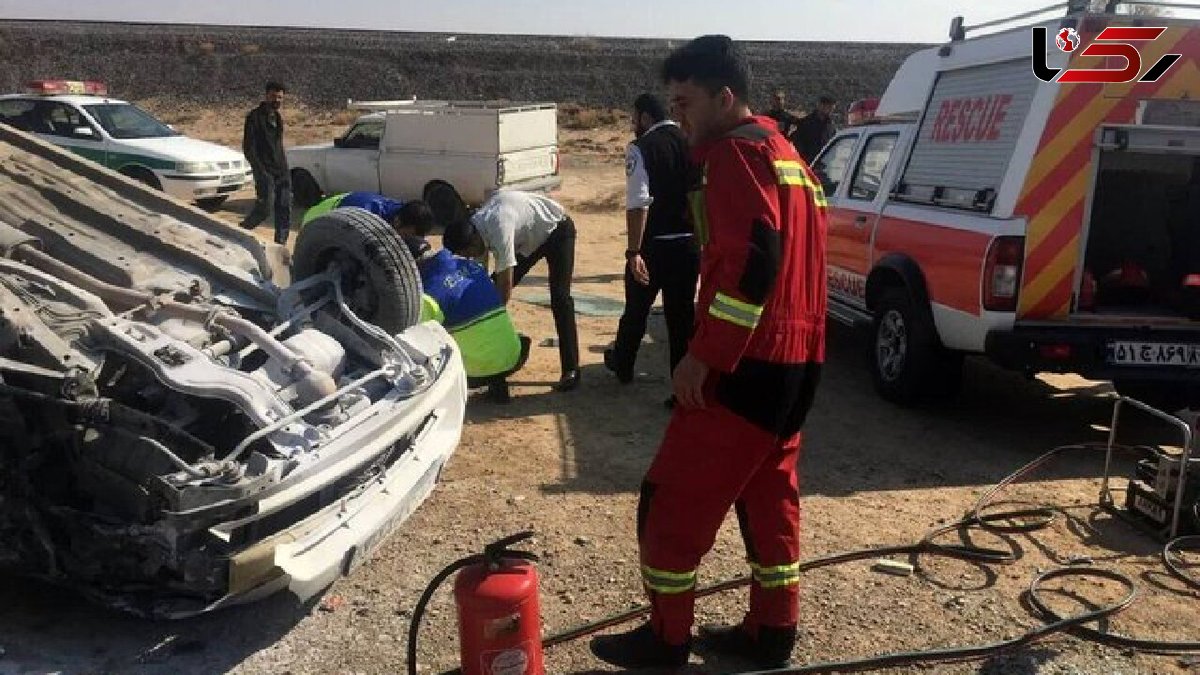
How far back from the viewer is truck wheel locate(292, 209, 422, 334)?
171 inches

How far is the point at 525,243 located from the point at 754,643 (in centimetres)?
343

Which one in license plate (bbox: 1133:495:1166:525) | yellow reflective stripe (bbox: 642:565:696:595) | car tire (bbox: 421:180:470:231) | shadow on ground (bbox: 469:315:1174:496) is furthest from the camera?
car tire (bbox: 421:180:470:231)

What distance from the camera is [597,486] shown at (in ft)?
15.8

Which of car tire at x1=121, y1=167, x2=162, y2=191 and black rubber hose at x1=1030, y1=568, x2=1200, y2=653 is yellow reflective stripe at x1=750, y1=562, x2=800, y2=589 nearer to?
black rubber hose at x1=1030, y1=568, x2=1200, y2=653

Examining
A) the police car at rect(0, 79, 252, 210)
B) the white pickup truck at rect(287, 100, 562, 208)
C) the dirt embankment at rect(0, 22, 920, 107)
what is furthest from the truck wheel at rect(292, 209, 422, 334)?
the dirt embankment at rect(0, 22, 920, 107)

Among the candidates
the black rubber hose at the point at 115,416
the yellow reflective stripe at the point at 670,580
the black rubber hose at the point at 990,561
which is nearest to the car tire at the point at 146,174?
the black rubber hose at the point at 115,416

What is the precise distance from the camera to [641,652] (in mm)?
3211

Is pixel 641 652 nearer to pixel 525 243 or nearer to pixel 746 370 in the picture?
pixel 746 370

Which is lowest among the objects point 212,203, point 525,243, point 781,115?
point 212,203

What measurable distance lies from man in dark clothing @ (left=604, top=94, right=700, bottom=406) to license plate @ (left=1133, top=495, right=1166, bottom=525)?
90.0 inches

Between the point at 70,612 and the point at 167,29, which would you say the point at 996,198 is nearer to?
the point at 70,612

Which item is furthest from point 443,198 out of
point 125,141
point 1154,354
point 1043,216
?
point 1154,354

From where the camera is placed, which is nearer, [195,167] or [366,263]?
[366,263]

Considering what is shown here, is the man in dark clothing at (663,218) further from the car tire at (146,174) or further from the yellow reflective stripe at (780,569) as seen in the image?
the car tire at (146,174)
